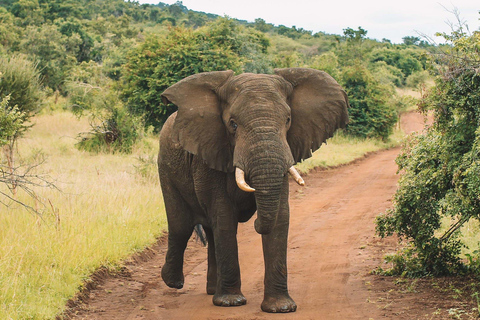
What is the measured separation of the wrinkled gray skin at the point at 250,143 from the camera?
16.0 feet

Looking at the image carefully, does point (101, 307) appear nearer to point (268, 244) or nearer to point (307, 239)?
point (268, 244)

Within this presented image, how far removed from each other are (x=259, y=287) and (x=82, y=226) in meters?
2.52

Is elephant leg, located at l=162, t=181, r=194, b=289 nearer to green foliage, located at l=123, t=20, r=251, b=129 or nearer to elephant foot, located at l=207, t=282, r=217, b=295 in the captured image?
elephant foot, located at l=207, t=282, r=217, b=295

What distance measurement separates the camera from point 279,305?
5250 mm

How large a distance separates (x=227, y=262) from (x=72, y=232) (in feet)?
7.58

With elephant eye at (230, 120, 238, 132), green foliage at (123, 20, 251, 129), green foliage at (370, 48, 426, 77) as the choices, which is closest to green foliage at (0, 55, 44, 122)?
green foliage at (123, 20, 251, 129)

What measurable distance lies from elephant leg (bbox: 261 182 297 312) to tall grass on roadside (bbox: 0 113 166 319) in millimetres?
1861

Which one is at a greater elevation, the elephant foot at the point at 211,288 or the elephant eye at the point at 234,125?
the elephant eye at the point at 234,125

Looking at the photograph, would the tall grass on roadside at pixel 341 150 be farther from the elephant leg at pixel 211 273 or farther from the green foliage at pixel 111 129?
the elephant leg at pixel 211 273

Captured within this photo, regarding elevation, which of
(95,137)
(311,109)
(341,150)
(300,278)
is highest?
(311,109)

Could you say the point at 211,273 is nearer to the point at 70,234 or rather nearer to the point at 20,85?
the point at 70,234

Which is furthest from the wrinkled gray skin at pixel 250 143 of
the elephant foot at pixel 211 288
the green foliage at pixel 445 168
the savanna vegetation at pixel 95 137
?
the savanna vegetation at pixel 95 137

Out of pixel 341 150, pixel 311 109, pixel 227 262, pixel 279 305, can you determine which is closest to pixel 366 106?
pixel 341 150

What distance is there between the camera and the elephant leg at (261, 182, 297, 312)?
17.4ft
